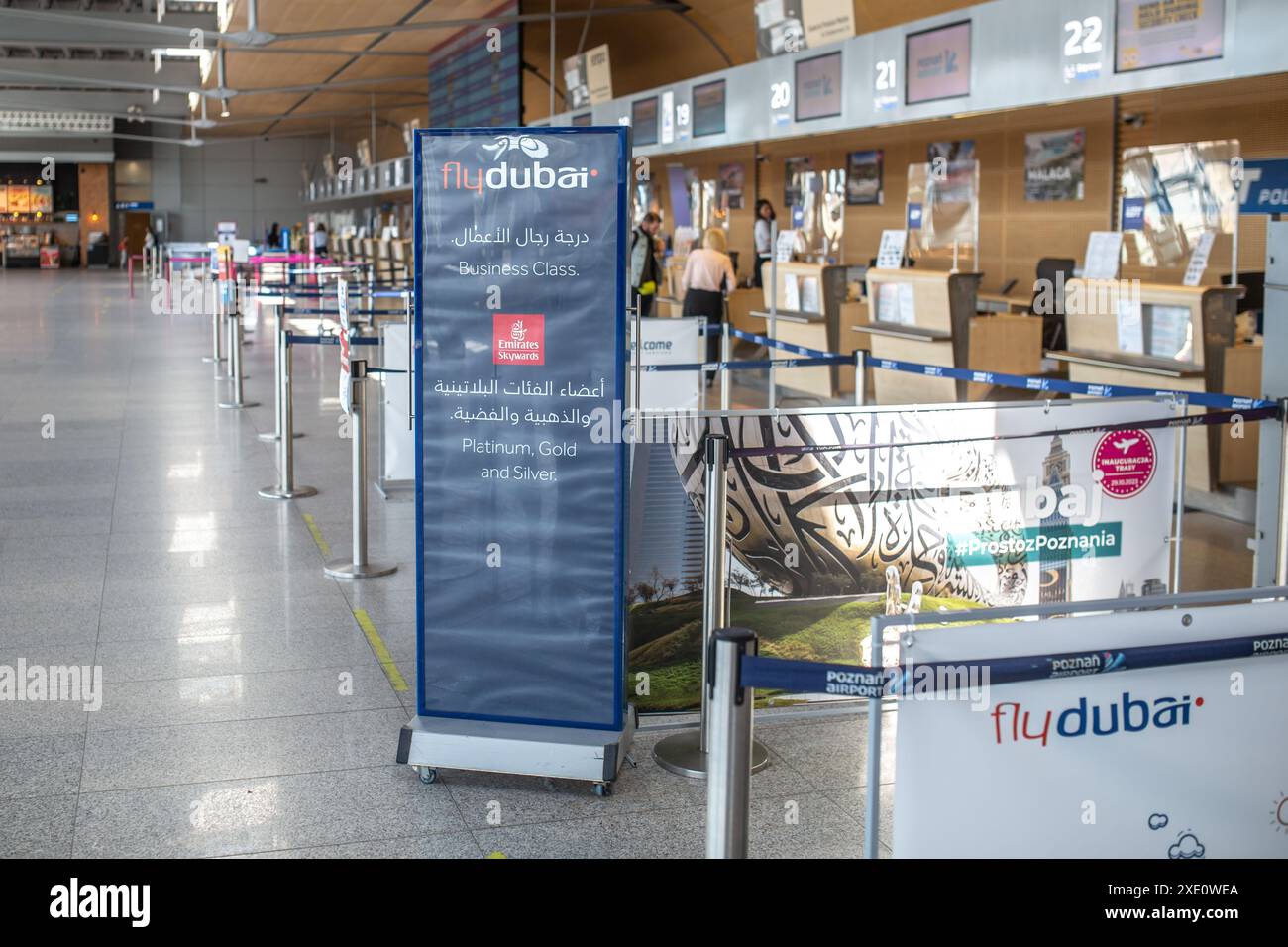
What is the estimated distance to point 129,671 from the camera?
520cm

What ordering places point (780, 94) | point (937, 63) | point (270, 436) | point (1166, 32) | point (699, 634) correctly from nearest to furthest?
point (699, 634), point (1166, 32), point (937, 63), point (270, 436), point (780, 94)

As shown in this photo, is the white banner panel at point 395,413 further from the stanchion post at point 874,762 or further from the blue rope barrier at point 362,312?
the stanchion post at point 874,762

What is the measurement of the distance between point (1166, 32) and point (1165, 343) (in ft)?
7.02

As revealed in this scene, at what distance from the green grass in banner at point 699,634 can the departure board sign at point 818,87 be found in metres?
7.37

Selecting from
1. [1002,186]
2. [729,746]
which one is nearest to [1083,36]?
[1002,186]

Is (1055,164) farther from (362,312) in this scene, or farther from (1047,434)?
(1047,434)

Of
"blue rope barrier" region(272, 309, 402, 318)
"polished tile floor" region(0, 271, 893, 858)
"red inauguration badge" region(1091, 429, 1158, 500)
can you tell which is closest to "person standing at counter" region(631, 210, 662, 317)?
"blue rope barrier" region(272, 309, 402, 318)

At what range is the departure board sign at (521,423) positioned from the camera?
13.4 feet

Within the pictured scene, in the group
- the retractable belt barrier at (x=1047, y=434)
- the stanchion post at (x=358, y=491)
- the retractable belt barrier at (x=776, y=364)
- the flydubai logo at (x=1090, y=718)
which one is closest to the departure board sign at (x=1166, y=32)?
the retractable belt barrier at (x=776, y=364)

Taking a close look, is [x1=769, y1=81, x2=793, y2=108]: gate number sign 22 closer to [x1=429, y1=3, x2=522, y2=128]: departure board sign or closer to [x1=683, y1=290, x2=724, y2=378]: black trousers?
[x1=683, y1=290, x2=724, y2=378]: black trousers

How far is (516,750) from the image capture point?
4152 mm
